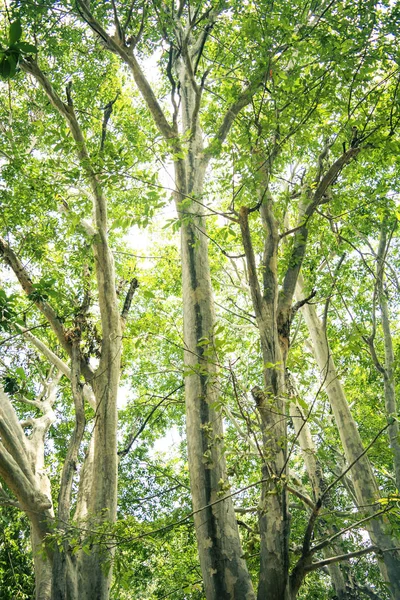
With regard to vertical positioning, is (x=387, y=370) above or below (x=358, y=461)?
above

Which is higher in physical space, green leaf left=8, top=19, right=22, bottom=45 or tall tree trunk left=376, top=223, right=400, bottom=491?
tall tree trunk left=376, top=223, right=400, bottom=491

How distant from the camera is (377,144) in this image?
3.77 m

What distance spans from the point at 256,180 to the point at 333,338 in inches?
258

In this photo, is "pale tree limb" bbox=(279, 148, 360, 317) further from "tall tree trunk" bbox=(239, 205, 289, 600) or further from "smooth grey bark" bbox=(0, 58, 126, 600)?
"smooth grey bark" bbox=(0, 58, 126, 600)

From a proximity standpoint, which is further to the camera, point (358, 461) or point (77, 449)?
point (358, 461)

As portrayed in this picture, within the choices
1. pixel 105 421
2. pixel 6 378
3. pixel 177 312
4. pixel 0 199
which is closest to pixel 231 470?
pixel 6 378

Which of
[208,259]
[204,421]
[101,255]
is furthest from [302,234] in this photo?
[101,255]

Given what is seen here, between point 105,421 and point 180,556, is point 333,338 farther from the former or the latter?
point 105,421

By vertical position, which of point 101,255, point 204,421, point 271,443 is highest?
point 101,255

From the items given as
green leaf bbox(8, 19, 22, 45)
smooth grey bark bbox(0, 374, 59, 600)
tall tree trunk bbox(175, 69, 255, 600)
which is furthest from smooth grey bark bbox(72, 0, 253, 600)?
smooth grey bark bbox(0, 374, 59, 600)

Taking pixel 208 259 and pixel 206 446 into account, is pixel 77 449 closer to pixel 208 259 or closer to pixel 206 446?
pixel 206 446

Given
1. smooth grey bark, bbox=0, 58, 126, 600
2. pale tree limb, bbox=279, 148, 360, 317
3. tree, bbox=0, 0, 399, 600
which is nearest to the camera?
tree, bbox=0, 0, 399, 600

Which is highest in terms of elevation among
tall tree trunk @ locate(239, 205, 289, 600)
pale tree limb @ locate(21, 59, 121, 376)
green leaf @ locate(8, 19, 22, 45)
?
pale tree limb @ locate(21, 59, 121, 376)

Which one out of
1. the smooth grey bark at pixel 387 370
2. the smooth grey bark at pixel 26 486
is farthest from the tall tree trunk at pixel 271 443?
the smooth grey bark at pixel 387 370
